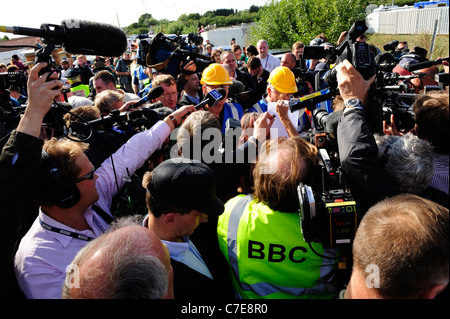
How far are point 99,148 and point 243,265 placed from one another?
4.80ft

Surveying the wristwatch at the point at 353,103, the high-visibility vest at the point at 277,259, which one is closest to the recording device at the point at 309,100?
the wristwatch at the point at 353,103

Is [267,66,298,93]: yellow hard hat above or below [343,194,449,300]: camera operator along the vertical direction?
above

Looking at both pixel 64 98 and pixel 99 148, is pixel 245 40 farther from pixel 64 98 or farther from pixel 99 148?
pixel 99 148

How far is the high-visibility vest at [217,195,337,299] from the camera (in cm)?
156

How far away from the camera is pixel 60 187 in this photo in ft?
5.33

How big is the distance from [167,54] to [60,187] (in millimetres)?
3138

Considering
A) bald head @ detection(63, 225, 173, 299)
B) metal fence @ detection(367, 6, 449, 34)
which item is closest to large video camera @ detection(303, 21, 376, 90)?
bald head @ detection(63, 225, 173, 299)

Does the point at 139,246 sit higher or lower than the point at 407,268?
higher

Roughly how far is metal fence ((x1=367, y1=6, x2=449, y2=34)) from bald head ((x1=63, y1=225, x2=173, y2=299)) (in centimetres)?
2246

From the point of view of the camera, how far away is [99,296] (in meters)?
0.97

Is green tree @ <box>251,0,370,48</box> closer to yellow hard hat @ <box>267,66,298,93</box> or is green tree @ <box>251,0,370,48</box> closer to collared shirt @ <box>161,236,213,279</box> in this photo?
yellow hard hat @ <box>267,66,298,93</box>

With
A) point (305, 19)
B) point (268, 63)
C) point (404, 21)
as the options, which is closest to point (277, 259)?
point (268, 63)

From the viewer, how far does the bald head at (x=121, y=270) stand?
98cm
